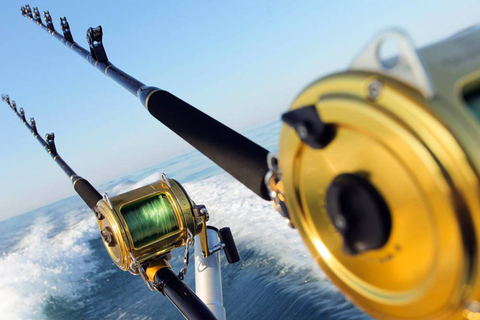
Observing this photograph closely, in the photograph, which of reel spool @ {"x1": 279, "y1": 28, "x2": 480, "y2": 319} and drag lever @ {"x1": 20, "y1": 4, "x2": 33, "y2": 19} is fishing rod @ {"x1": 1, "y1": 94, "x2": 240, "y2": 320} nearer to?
reel spool @ {"x1": 279, "y1": 28, "x2": 480, "y2": 319}

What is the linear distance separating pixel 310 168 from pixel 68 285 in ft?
24.1

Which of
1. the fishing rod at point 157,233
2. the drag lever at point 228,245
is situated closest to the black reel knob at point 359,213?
the fishing rod at point 157,233

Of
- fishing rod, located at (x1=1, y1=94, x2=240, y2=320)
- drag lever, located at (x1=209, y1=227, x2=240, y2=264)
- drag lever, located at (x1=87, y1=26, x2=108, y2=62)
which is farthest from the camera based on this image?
drag lever, located at (x1=87, y1=26, x2=108, y2=62)

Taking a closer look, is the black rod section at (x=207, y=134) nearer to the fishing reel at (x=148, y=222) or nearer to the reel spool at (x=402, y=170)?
the fishing reel at (x=148, y=222)

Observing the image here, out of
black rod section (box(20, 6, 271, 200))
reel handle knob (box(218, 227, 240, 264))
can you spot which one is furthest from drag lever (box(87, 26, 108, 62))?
reel handle knob (box(218, 227, 240, 264))

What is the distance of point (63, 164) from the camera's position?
10.3 feet

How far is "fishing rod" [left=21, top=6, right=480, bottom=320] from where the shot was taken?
48 cm

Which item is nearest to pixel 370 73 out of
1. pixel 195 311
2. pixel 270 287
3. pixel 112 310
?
pixel 195 311

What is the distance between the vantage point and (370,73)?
0.56 m

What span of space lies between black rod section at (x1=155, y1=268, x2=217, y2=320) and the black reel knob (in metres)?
1.03

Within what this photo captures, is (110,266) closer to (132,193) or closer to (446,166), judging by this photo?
(132,193)

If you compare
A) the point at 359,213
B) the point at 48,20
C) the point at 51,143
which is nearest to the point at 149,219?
the point at 359,213

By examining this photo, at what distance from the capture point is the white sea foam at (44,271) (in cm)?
672

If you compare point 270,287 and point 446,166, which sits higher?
point 446,166
